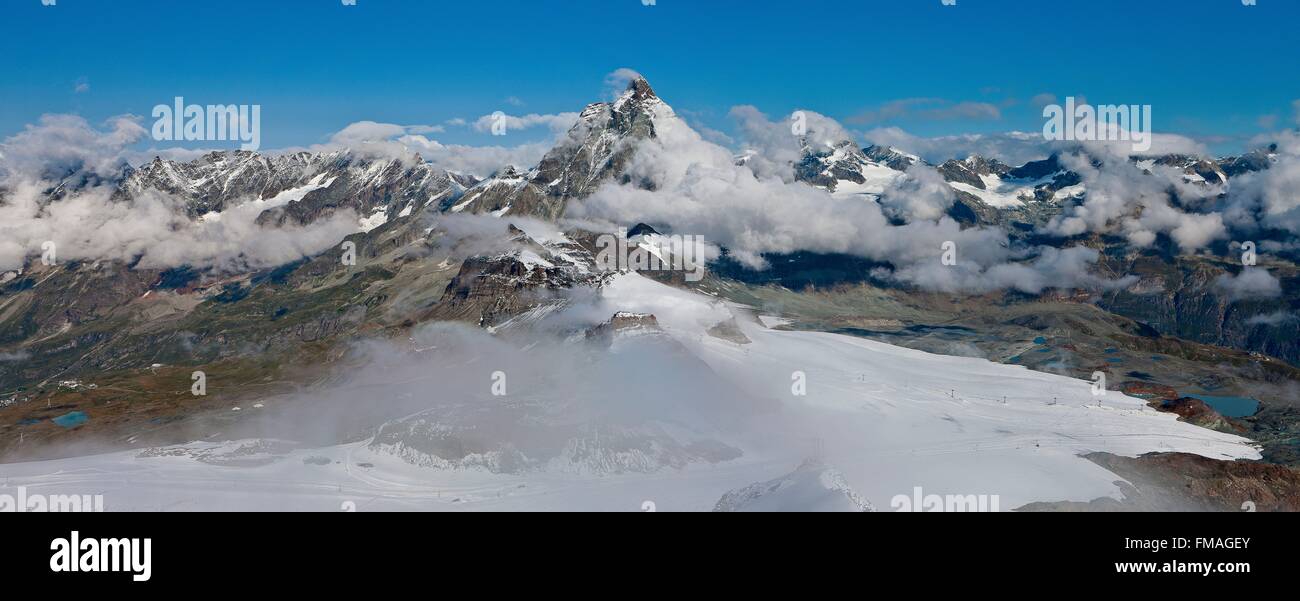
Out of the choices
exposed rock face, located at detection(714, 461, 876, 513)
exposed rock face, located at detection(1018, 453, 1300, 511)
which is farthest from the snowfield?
exposed rock face, located at detection(1018, 453, 1300, 511)

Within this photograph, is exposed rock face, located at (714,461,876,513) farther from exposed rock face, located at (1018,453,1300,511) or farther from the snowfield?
exposed rock face, located at (1018,453,1300,511)

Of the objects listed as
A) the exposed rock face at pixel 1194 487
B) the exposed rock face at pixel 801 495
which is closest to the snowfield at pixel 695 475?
the exposed rock face at pixel 801 495

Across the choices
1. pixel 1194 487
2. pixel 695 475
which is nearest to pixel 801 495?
pixel 695 475

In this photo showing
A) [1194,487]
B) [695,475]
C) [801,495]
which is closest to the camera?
[801,495]

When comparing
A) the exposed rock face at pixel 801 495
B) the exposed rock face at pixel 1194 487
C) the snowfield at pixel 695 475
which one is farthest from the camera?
the snowfield at pixel 695 475

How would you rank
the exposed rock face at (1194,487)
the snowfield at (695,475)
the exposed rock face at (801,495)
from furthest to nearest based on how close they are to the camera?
1. the snowfield at (695,475)
2. the exposed rock face at (1194,487)
3. the exposed rock face at (801,495)

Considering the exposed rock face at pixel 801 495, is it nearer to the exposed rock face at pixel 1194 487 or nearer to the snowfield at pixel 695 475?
the snowfield at pixel 695 475

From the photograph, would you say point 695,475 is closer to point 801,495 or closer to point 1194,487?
point 801,495
